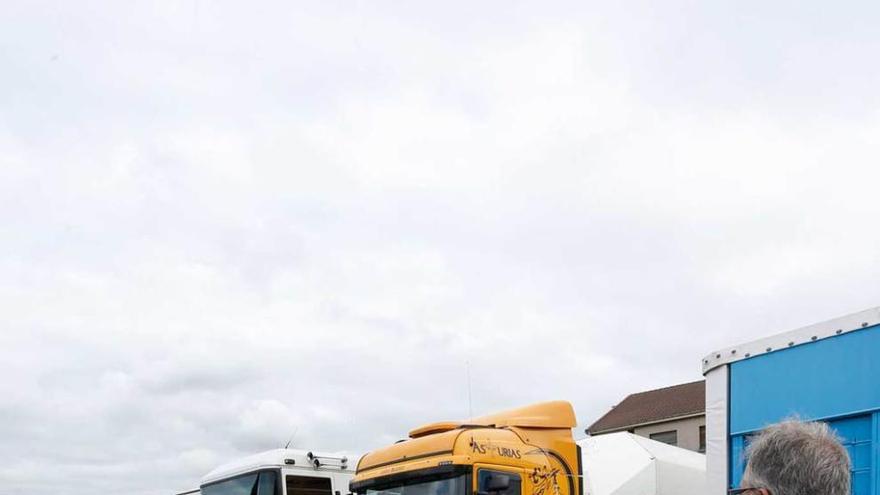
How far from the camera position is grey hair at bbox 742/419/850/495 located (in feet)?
8.56

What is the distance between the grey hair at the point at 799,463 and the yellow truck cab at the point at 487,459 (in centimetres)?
502

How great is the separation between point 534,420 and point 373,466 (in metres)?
1.51

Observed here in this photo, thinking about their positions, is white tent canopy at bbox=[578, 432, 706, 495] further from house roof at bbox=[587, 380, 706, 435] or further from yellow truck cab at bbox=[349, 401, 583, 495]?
house roof at bbox=[587, 380, 706, 435]

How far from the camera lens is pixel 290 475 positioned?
1227cm

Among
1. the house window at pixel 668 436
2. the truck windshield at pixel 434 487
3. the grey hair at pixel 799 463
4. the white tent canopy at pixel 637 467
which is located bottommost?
the house window at pixel 668 436

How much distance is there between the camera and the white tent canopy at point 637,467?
429 inches

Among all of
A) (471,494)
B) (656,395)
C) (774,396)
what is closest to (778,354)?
(774,396)

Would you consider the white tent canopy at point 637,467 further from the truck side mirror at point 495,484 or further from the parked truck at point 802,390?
the parked truck at point 802,390

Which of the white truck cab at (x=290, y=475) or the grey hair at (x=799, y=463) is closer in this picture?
the grey hair at (x=799, y=463)

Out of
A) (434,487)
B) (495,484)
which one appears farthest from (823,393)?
(434,487)

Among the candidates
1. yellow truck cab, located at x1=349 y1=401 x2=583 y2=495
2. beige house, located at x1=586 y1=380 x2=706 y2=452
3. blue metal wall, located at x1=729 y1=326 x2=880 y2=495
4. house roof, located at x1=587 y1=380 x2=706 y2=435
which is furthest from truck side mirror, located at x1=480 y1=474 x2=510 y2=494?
house roof, located at x1=587 y1=380 x2=706 y2=435

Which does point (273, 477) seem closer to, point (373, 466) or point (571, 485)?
point (373, 466)

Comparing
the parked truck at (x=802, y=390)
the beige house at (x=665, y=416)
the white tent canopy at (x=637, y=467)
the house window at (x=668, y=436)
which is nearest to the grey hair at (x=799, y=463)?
the parked truck at (x=802, y=390)

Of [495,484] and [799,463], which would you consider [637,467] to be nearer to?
[495,484]
